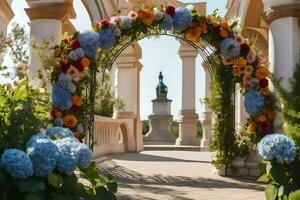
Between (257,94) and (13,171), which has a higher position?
(257,94)

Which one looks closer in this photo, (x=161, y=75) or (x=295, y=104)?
(x=295, y=104)

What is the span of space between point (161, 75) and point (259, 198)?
22.6m

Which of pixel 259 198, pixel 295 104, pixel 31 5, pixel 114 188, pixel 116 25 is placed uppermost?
pixel 31 5

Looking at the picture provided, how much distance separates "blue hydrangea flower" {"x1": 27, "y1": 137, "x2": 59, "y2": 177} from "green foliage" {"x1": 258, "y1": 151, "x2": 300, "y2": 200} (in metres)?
2.42

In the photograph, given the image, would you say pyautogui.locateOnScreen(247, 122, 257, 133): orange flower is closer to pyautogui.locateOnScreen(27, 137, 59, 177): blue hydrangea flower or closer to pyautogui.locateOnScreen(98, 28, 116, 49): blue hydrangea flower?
pyautogui.locateOnScreen(98, 28, 116, 49): blue hydrangea flower

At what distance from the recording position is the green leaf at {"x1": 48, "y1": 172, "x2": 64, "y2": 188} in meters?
3.20

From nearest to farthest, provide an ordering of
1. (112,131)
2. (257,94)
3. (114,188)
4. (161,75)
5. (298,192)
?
(114,188)
(298,192)
(257,94)
(112,131)
(161,75)

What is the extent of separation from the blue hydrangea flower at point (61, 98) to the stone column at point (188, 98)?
49.6ft

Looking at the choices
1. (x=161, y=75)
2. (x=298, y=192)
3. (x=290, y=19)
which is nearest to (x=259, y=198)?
(x=298, y=192)

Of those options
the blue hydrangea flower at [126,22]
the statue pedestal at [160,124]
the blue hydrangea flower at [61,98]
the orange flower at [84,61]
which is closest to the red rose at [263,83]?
the blue hydrangea flower at [126,22]

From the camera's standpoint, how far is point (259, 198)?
6.14 meters

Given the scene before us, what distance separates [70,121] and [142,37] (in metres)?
2.11

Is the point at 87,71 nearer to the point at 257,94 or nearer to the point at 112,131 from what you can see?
the point at 257,94

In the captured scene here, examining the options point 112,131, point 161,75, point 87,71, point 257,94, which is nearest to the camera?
point 257,94
